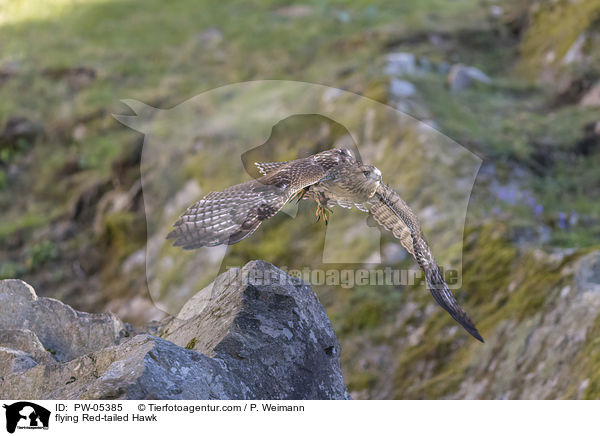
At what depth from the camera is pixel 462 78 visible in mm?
12828

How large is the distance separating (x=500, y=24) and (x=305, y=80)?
4.83 m

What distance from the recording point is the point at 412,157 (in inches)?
410

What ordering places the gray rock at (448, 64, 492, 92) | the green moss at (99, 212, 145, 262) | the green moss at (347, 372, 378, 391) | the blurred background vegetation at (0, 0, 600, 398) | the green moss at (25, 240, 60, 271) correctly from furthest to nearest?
the green moss at (25, 240, 60, 271), the gray rock at (448, 64, 492, 92), the green moss at (99, 212, 145, 262), the green moss at (347, 372, 378, 391), the blurred background vegetation at (0, 0, 600, 398)

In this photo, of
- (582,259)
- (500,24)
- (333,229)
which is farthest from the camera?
(500,24)

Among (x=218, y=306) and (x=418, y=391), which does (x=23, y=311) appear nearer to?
(x=218, y=306)

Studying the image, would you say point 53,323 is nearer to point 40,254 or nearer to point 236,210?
point 236,210

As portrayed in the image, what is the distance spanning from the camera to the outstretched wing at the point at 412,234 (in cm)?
563

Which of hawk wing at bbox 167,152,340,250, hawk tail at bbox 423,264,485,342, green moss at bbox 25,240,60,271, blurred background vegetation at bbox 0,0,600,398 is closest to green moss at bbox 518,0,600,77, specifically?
blurred background vegetation at bbox 0,0,600,398

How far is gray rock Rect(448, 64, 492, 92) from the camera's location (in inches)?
501

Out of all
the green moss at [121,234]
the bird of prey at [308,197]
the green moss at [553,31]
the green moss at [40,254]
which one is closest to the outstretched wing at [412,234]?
the bird of prey at [308,197]
